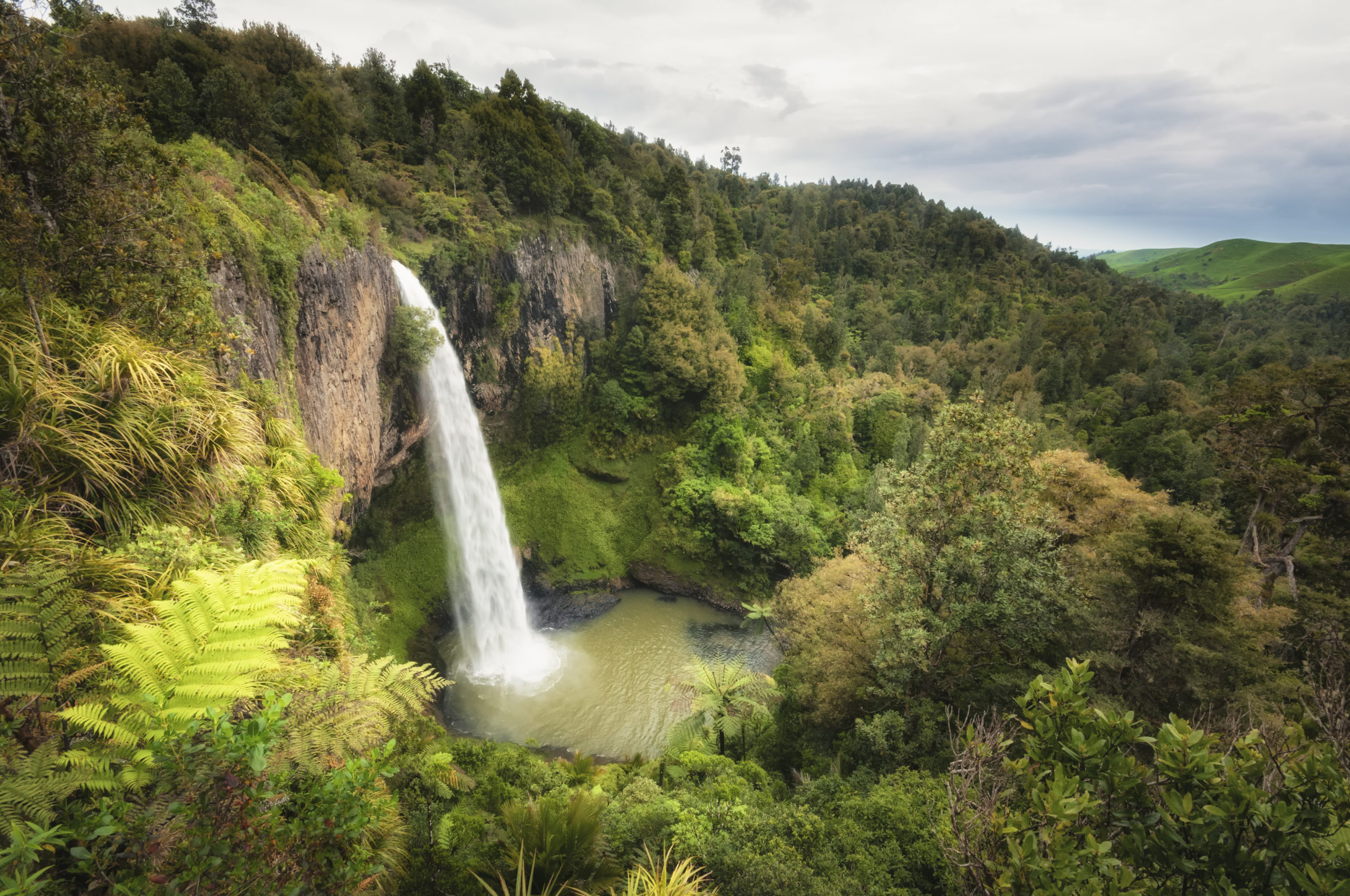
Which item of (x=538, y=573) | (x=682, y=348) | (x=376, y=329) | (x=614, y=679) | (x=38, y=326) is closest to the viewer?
(x=38, y=326)

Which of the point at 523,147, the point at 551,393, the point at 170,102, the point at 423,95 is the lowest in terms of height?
the point at 551,393

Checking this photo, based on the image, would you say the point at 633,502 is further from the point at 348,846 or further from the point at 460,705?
the point at 348,846

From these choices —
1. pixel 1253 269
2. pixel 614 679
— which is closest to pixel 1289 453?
pixel 614 679

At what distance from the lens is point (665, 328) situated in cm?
2325

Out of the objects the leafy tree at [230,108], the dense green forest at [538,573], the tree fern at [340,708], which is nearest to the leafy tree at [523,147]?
the dense green forest at [538,573]

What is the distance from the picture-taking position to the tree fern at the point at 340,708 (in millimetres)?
2928

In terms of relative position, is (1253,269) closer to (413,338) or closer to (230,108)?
(413,338)

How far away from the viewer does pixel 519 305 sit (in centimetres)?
2064

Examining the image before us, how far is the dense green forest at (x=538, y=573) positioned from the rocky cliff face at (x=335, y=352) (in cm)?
53

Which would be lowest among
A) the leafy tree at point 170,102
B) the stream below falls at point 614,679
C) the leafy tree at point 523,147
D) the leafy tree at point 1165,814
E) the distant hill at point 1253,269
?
the stream below falls at point 614,679

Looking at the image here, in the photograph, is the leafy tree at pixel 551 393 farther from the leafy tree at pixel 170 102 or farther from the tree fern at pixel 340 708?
the tree fern at pixel 340 708

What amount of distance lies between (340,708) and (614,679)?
13.9 m

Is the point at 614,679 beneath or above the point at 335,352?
beneath

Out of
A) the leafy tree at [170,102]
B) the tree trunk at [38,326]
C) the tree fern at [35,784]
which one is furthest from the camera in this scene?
the leafy tree at [170,102]
